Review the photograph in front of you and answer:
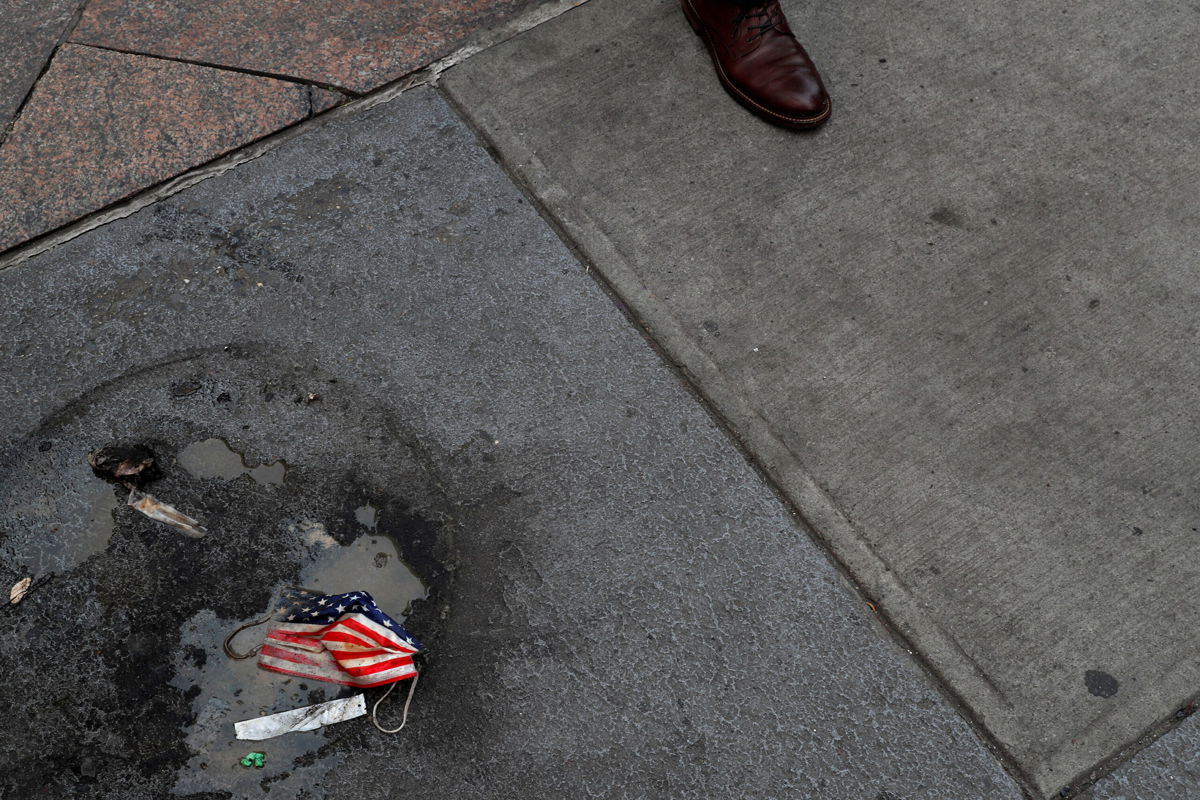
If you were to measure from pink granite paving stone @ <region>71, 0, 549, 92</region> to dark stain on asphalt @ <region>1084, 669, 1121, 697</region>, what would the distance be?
8.63ft

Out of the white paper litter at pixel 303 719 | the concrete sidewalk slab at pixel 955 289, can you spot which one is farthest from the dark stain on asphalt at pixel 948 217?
the white paper litter at pixel 303 719

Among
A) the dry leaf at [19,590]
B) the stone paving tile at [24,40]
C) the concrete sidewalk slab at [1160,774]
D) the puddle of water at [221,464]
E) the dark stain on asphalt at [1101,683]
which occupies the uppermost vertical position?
the stone paving tile at [24,40]

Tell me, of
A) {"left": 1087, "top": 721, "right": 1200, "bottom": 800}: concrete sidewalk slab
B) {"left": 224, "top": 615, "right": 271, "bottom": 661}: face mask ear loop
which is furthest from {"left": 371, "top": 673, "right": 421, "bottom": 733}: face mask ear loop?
{"left": 1087, "top": 721, "right": 1200, "bottom": 800}: concrete sidewalk slab

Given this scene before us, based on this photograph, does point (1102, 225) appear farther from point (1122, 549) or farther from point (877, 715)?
point (877, 715)

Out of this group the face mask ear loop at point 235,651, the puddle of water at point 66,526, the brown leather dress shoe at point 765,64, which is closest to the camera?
the face mask ear loop at point 235,651

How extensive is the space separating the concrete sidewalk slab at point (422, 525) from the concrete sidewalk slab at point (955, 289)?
170 millimetres

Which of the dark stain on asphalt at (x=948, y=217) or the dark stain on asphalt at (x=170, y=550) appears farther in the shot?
the dark stain on asphalt at (x=948, y=217)

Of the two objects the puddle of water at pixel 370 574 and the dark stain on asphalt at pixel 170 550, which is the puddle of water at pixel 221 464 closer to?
the dark stain on asphalt at pixel 170 550

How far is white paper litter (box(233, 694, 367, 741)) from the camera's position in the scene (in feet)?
6.95

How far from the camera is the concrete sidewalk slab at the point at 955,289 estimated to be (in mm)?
2250

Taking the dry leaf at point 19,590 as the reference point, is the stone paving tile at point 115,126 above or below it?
above

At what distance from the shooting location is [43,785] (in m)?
2.05

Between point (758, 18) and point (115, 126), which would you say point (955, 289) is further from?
point (115, 126)

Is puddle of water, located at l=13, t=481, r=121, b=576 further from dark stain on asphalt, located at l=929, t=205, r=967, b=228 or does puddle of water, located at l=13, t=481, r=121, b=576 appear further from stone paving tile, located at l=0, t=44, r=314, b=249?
dark stain on asphalt, located at l=929, t=205, r=967, b=228
